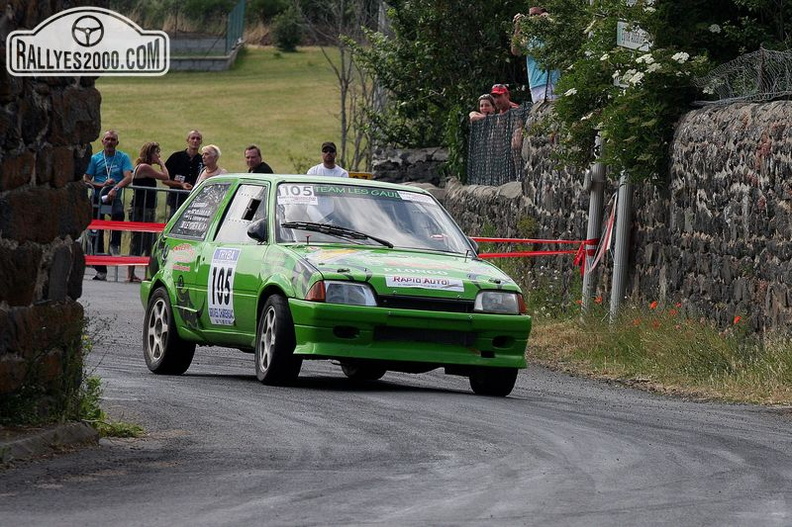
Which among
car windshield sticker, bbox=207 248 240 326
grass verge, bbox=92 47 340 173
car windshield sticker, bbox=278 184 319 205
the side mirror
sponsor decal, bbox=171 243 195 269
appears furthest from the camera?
grass verge, bbox=92 47 340 173

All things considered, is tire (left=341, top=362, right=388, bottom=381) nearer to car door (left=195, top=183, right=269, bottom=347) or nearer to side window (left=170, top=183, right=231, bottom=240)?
car door (left=195, top=183, right=269, bottom=347)

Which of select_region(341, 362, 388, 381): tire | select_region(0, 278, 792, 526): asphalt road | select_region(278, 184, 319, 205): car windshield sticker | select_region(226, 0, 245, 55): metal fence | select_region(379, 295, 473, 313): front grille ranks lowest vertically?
select_region(0, 278, 792, 526): asphalt road

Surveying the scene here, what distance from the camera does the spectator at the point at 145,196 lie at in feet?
85.7

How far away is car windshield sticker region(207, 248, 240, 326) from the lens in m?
13.6

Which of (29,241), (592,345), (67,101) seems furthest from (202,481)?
(592,345)

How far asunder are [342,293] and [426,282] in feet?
1.93

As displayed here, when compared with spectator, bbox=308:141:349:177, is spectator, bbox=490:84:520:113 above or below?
above

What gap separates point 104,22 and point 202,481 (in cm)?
247

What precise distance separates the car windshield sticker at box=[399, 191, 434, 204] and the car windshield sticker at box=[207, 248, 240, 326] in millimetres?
1397

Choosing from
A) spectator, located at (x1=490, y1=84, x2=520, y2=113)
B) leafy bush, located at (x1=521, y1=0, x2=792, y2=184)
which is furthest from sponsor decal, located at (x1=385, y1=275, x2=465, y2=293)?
spectator, located at (x1=490, y1=84, x2=520, y2=113)

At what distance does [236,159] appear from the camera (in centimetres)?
5894

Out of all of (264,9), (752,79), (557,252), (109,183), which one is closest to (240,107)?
(264,9)

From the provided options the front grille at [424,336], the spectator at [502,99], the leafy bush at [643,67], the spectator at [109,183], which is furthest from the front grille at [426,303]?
the spectator at [109,183]

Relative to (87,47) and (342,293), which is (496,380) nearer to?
(342,293)
